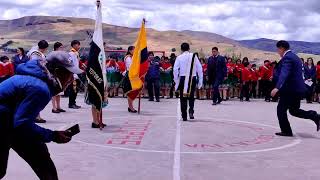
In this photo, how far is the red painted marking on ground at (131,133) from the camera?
36.9 feet

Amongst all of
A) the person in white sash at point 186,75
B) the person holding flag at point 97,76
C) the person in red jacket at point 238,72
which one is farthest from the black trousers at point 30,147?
the person in red jacket at point 238,72

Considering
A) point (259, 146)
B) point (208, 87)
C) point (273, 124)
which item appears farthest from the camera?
point (208, 87)

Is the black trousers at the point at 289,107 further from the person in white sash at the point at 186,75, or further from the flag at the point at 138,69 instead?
the flag at the point at 138,69

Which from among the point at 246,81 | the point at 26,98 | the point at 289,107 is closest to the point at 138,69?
the point at 289,107

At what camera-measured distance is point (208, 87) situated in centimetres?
2423

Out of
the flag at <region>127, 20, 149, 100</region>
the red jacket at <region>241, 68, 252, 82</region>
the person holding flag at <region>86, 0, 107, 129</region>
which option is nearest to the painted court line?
the person holding flag at <region>86, 0, 107, 129</region>

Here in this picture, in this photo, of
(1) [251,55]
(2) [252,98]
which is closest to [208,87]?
(2) [252,98]

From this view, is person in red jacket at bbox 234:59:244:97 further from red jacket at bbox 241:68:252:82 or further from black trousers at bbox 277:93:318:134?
black trousers at bbox 277:93:318:134

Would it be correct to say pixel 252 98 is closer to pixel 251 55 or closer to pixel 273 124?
pixel 273 124

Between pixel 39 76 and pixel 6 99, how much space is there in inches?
13.1

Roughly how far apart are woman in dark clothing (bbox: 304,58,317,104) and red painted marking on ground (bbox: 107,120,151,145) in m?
9.57

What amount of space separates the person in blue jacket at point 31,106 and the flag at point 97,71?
7.86 metres

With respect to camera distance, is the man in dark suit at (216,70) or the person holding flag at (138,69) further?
the man in dark suit at (216,70)

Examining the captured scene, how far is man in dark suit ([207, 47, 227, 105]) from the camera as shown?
20.9m
